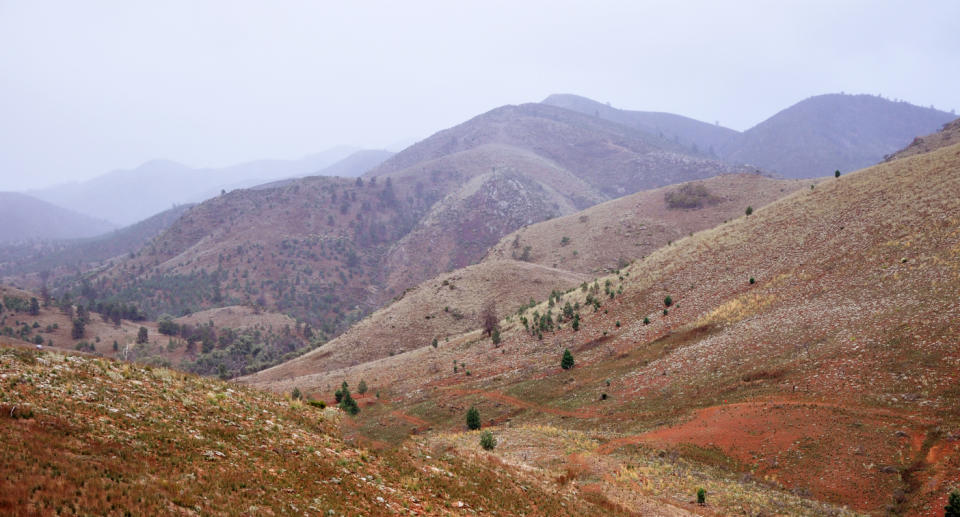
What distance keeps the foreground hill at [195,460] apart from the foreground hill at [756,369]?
6091 millimetres

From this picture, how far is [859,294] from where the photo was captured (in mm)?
31750

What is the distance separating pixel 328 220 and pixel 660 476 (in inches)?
6413

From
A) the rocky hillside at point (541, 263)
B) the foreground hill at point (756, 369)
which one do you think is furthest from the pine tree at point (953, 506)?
the rocky hillside at point (541, 263)

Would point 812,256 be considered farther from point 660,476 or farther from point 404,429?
point 404,429

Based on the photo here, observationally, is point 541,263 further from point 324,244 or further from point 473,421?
point 324,244

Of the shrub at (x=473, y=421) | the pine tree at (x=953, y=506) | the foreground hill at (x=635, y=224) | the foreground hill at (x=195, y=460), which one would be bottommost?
the shrub at (x=473, y=421)

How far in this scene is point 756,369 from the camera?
28.6 metres

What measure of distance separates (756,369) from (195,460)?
28813 millimetres

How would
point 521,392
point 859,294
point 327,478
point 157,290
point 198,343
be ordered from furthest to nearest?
point 157,290 < point 198,343 < point 521,392 < point 859,294 < point 327,478

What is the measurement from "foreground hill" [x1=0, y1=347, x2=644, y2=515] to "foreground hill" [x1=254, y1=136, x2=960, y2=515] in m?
6.09

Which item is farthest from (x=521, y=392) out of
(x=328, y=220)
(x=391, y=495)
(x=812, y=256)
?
(x=328, y=220)

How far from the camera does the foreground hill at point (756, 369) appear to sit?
785 inches

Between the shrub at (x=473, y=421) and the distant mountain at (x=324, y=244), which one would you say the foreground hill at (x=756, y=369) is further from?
the distant mountain at (x=324, y=244)

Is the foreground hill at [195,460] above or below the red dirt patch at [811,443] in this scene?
above
